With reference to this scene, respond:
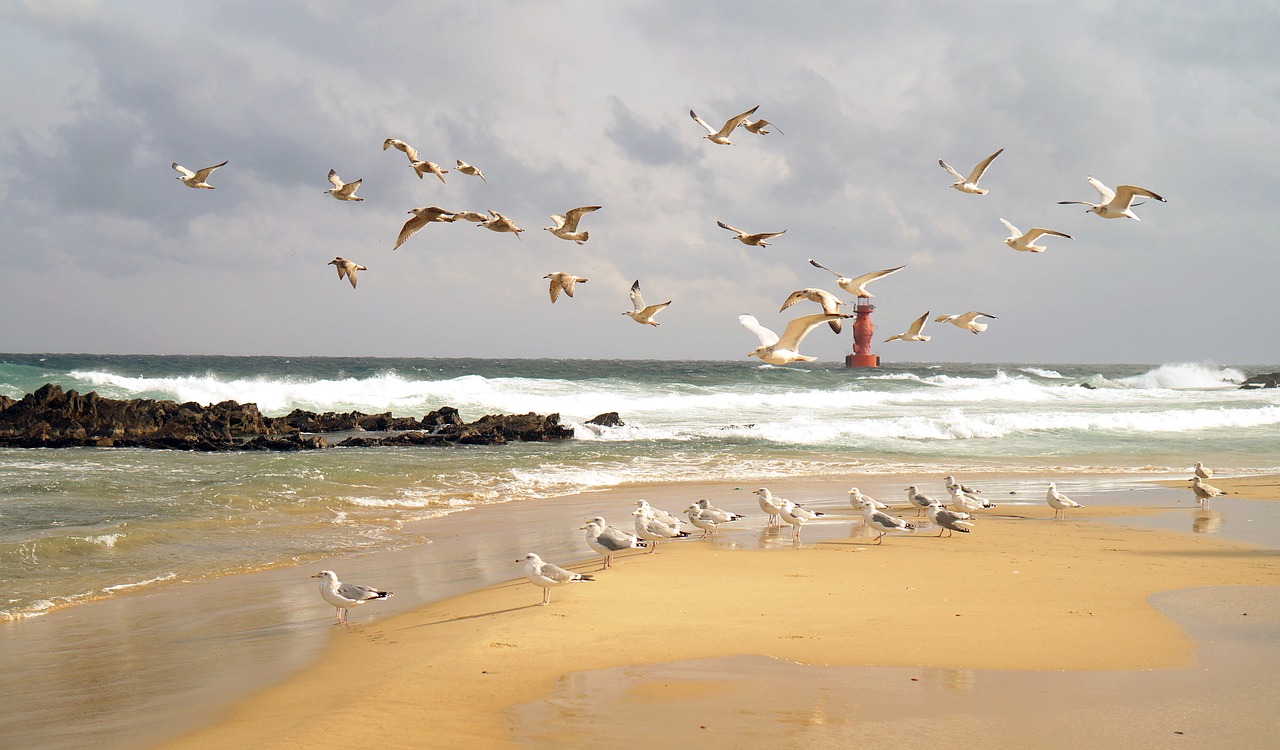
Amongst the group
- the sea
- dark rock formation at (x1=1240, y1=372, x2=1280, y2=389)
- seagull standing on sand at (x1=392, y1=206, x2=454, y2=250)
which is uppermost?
seagull standing on sand at (x1=392, y1=206, x2=454, y2=250)

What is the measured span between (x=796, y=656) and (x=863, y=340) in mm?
65349

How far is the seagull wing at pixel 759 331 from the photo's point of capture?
11141 mm

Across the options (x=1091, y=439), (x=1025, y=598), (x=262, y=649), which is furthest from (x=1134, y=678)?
(x=1091, y=439)

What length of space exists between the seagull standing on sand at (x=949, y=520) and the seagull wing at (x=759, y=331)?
263 centimetres

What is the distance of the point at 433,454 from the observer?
838 inches

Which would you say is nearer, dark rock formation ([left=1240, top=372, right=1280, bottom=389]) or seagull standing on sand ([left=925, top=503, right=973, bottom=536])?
seagull standing on sand ([left=925, top=503, right=973, bottom=536])

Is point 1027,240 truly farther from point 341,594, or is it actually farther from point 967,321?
point 341,594

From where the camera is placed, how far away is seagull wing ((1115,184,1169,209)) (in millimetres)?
10584

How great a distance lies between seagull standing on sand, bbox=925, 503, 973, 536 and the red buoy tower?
45.2m

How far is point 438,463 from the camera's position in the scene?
62.2 feet

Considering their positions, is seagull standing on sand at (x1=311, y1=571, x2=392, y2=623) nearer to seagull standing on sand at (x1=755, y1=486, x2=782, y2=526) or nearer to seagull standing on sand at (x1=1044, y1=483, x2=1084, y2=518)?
seagull standing on sand at (x1=755, y1=486, x2=782, y2=526)

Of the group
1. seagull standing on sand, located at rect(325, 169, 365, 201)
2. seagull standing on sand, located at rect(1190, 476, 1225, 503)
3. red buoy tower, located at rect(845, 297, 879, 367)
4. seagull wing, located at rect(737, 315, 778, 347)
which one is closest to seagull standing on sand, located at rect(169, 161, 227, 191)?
seagull standing on sand, located at rect(325, 169, 365, 201)

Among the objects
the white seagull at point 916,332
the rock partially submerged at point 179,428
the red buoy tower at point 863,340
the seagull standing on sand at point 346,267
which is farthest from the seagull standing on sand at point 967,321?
the red buoy tower at point 863,340

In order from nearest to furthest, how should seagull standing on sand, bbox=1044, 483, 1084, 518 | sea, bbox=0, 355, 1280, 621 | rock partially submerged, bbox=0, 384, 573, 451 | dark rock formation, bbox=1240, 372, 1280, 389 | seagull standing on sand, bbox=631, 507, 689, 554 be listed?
1. seagull standing on sand, bbox=631, 507, 689, 554
2. sea, bbox=0, 355, 1280, 621
3. seagull standing on sand, bbox=1044, 483, 1084, 518
4. rock partially submerged, bbox=0, 384, 573, 451
5. dark rock formation, bbox=1240, 372, 1280, 389
